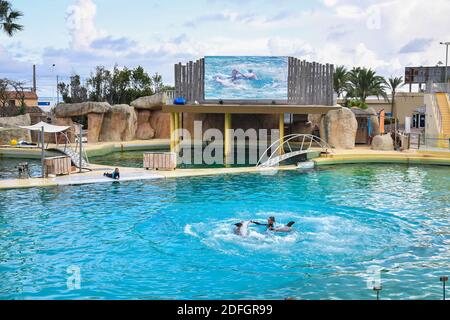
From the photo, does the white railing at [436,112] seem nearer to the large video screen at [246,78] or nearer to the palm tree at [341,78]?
the large video screen at [246,78]

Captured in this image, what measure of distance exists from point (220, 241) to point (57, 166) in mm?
12094

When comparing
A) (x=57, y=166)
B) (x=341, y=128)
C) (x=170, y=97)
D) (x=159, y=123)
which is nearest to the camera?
(x=57, y=166)

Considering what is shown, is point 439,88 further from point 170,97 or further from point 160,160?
point 160,160

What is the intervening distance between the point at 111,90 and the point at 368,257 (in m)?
46.7

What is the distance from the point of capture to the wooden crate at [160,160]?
2420cm

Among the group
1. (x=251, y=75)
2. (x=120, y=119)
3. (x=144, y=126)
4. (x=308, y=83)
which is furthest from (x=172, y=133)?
(x=144, y=126)

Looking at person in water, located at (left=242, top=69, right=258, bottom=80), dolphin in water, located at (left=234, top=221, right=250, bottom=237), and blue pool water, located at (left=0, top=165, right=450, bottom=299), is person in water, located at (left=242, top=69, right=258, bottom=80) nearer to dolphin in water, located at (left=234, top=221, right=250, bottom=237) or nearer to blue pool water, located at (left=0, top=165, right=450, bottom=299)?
blue pool water, located at (left=0, top=165, right=450, bottom=299)

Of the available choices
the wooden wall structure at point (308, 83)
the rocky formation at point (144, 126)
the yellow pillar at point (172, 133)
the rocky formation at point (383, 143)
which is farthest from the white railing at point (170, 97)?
the rocky formation at point (383, 143)

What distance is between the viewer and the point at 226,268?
1074 centimetres

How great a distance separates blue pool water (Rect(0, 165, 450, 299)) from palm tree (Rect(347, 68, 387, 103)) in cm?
3261

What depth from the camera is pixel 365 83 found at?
51906mm

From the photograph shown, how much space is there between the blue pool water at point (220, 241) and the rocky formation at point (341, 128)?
12.1 m

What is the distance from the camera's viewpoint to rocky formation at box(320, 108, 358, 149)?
3303 cm
